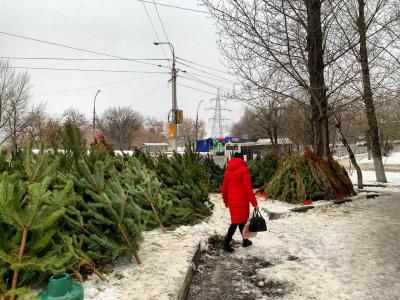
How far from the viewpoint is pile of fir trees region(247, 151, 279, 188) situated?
12586 mm

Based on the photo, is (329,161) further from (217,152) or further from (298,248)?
(217,152)

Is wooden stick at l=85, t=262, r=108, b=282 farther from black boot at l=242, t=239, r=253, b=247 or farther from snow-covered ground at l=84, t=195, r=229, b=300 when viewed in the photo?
black boot at l=242, t=239, r=253, b=247

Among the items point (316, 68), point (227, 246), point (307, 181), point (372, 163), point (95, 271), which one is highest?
point (316, 68)

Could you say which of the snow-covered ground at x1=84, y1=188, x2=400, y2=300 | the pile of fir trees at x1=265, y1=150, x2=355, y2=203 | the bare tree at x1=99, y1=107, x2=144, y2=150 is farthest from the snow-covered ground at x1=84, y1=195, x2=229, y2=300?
the bare tree at x1=99, y1=107, x2=144, y2=150

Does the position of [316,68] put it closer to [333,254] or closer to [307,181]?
[307,181]

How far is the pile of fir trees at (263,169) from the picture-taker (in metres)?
12.6

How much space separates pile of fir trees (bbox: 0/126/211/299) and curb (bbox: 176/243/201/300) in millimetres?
717

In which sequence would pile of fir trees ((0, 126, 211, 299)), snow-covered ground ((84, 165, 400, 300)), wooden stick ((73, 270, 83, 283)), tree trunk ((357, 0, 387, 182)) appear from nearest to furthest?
pile of fir trees ((0, 126, 211, 299)) < wooden stick ((73, 270, 83, 283)) < snow-covered ground ((84, 165, 400, 300)) < tree trunk ((357, 0, 387, 182))

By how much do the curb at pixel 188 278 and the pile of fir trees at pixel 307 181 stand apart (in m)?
5.07

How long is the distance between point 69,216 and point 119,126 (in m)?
69.6

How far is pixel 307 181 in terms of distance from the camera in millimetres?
10109

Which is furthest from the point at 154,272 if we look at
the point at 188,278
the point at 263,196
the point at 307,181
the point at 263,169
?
the point at 263,169

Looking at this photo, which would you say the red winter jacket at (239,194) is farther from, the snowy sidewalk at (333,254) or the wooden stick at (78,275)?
the wooden stick at (78,275)

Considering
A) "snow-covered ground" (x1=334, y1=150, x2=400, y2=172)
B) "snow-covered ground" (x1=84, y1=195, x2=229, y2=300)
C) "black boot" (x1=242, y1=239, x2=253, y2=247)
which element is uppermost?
"snow-covered ground" (x1=84, y1=195, x2=229, y2=300)
